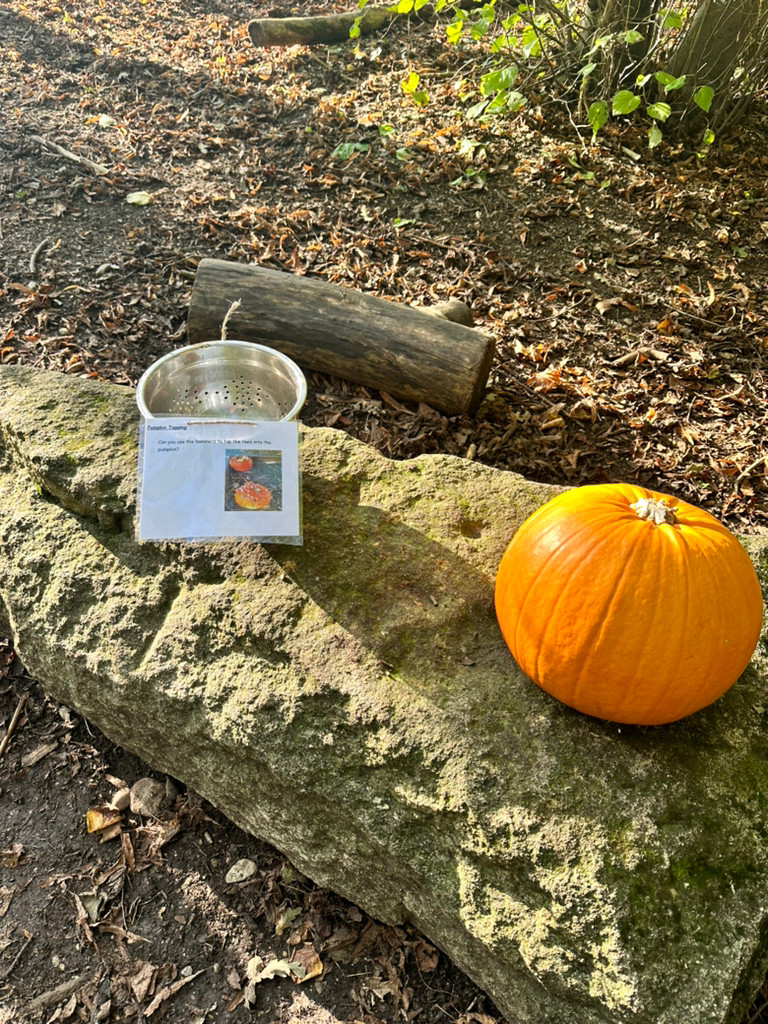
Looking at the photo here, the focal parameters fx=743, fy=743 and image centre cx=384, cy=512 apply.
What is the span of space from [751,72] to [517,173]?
1798 mm

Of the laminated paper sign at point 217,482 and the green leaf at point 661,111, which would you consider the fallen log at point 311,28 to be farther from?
the laminated paper sign at point 217,482

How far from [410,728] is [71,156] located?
544 cm

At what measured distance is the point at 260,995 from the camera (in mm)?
2453

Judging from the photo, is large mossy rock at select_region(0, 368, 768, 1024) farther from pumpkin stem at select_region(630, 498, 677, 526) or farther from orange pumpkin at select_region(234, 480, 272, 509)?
pumpkin stem at select_region(630, 498, 677, 526)

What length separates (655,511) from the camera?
2.04m

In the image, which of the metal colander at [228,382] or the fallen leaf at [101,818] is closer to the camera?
the fallen leaf at [101,818]

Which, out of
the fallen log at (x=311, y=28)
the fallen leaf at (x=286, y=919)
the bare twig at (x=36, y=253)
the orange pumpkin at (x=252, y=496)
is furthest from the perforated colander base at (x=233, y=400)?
the fallen log at (x=311, y=28)

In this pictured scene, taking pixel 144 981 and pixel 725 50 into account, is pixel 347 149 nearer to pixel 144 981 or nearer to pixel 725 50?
pixel 725 50

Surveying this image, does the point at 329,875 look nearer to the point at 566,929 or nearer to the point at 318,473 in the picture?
the point at 566,929

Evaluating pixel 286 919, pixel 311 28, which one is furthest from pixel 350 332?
pixel 311 28

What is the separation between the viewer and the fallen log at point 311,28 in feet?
22.9

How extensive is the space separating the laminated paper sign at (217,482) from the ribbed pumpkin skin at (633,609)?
34.6 inches

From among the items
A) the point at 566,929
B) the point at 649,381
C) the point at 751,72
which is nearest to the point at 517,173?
the point at 751,72

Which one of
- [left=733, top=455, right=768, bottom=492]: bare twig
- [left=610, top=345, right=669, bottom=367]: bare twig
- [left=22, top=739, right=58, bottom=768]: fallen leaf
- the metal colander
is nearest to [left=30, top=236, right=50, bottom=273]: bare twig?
the metal colander
